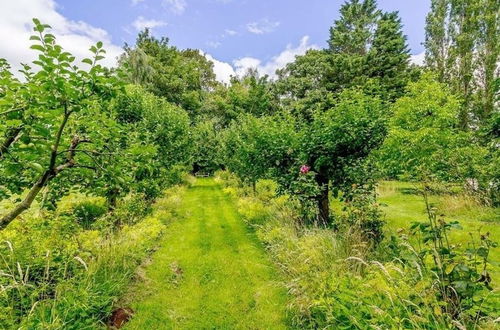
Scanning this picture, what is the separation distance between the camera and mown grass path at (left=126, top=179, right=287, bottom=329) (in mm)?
4426

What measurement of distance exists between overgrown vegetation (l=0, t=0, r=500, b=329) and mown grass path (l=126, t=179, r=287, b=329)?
35 centimetres

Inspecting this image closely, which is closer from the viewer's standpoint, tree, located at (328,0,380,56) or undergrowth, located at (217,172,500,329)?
undergrowth, located at (217,172,500,329)

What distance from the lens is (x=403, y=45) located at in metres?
27.3

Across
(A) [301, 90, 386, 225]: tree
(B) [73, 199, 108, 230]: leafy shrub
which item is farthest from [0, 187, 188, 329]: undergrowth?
(A) [301, 90, 386, 225]: tree

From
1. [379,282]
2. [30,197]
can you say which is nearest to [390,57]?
[379,282]

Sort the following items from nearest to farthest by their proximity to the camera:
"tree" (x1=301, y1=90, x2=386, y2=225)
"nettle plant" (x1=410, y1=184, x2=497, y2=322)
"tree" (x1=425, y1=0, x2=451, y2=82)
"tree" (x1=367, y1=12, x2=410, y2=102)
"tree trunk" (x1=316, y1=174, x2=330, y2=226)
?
"nettle plant" (x1=410, y1=184, x2=497, y2=322) → "tree" (x1=301, y1=90, x2=386, y2=225) → "tree trunk" (x1=316, y1=174, x2=330, y2=226) → "tree" (x1=425, y1=0, x2=451, y2=82) → "tree" (x1=367, y1=12, x2=410, y2=102)

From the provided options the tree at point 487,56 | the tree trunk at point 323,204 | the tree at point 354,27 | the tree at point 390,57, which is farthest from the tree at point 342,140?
the tree at point 354,27

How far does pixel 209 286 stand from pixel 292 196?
334 cm

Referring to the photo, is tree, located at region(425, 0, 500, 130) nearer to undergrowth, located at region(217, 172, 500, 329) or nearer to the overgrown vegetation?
the overgrown vegetation

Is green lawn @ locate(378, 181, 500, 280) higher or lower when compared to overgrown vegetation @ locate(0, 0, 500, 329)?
lower

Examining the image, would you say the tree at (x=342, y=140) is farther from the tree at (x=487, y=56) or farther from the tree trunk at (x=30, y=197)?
the tree at (x=487, y=56)

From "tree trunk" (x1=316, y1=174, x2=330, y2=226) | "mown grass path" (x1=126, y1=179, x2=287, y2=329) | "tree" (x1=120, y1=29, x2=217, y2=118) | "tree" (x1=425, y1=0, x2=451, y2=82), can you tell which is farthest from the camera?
"tree" (x1=120, y1=29, x2=217, y2=118)

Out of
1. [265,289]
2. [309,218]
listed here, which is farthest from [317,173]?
[265,289]

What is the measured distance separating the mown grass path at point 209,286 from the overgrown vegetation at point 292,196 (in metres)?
0.35
